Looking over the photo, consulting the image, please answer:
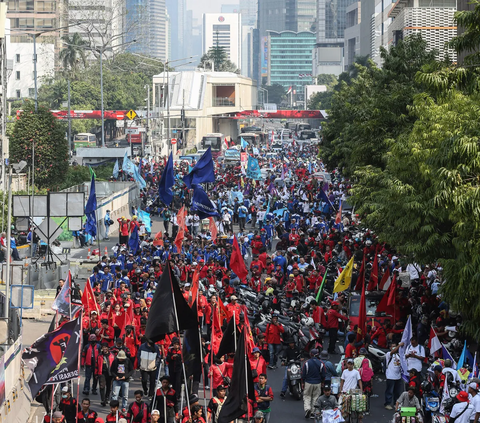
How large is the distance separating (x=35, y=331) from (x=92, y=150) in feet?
113

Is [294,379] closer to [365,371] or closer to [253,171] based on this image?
[365,371]

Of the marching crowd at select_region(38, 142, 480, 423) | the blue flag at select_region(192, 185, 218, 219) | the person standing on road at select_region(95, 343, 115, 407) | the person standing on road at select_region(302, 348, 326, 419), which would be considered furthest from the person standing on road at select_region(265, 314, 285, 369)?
the blue flag at select_region(192, 185, 218, 219)

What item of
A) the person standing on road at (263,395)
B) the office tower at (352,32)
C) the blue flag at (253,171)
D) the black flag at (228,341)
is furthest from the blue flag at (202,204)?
the office tower at (352,32)

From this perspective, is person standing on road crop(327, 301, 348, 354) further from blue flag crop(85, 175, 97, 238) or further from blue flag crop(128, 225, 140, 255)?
blue flag crop(85, 175, 97, 238)

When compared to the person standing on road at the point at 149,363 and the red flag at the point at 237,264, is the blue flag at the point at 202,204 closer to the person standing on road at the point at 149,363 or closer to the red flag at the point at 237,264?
the red flag at the point at 237,264

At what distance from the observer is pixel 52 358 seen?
12.2 meters

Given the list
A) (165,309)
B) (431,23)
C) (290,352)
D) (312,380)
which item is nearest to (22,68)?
(431,23)

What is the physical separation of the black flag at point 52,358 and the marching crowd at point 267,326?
0.45 meters

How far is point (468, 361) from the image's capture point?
14828 millimetres

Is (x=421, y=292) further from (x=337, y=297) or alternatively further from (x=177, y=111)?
(x=177, y=111)

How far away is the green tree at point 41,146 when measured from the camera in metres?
42.3

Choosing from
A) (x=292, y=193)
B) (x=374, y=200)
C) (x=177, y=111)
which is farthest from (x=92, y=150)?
(x=177, y=111)

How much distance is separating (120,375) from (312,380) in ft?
9.79

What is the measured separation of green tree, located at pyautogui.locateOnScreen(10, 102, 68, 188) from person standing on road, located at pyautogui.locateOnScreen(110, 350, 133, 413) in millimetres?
28899
